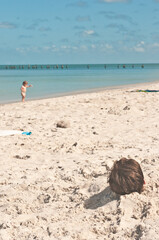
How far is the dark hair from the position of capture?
3.60 meters

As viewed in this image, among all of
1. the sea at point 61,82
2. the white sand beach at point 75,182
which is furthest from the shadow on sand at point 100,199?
the sea at point 61,82

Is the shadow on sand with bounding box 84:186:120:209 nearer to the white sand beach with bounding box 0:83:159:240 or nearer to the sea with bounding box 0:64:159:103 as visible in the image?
the white sand beach with bounding box 0:83:159:240

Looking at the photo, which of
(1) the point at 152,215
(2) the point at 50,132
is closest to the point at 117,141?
(2) the point at 50,132

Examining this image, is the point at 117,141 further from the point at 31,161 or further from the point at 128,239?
the point at 128,239

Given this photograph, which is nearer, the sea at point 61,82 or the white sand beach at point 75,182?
the white sand beach at point 75,182

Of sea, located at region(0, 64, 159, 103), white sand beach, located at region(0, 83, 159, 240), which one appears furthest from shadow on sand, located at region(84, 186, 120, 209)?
sea, located at region(0, 64, 159, 103)

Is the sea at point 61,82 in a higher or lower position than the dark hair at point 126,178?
lower

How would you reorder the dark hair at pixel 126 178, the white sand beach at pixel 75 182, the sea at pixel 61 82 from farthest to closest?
the sea at pixel 61 82 → the dark hair at pixel 126 178 → the white sand beach at pixel 75 182

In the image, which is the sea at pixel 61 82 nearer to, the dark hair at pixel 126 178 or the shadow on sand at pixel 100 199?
the shadow on sand at pixel 100 199

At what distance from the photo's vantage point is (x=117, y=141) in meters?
6.61

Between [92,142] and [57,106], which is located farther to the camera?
[57,106]

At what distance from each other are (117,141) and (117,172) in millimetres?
2978

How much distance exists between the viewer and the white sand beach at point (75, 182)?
3.24m

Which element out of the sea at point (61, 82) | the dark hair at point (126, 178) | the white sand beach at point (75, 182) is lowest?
the sea at point (61, 82)
